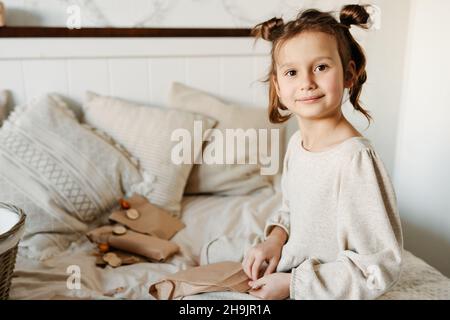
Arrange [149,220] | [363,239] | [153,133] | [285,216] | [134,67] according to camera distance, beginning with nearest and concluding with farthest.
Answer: [363,239] < [285,216] < [149,220] < [153,133] < [134,67]

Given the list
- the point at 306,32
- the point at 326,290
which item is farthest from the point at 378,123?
the point at 326,290

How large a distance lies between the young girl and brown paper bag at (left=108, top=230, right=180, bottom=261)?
1.14 feet

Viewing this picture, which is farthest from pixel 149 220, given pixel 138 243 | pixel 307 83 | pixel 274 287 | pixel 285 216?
pixel 307 83

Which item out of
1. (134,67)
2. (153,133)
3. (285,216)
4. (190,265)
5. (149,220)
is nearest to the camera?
(285,216)

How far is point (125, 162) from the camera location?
1275 mm

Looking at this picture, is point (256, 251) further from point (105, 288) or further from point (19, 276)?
point (19, 276)

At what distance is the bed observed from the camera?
0.98 meters

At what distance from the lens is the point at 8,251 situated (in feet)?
2.42

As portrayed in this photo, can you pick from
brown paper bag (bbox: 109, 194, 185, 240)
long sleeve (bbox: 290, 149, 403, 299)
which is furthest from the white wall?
brown paper bag (bbox: 109, 194, 185, 240)

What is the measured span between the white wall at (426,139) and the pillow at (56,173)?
753 mm

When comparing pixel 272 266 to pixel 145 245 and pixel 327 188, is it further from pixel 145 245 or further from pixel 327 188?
pixel 145 245

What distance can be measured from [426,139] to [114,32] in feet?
3.14

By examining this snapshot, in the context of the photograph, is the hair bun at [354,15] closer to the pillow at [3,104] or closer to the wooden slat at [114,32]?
the wooden slat at [114,32]
